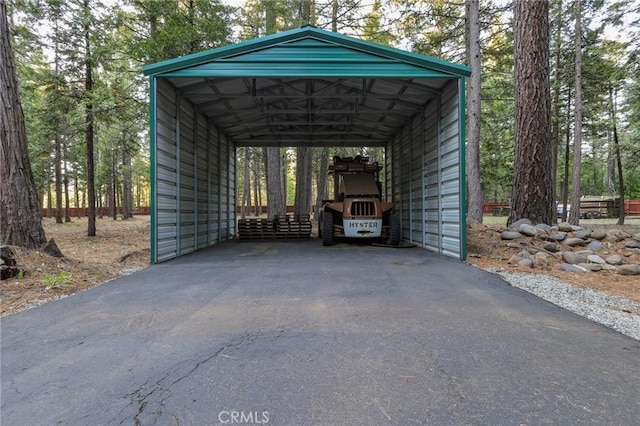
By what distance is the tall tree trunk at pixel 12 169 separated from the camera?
6.38 metres

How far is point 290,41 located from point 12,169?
633 centimetres

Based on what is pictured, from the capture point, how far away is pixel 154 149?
763 centimetres

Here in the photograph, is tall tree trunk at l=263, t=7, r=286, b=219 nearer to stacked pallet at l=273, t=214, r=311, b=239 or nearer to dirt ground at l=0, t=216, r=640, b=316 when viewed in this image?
stacked pallet at l=273, t=214, r=311, b=239

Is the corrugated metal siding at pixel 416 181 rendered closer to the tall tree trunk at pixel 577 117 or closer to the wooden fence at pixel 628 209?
the tall tree trunk at pixel 577 117

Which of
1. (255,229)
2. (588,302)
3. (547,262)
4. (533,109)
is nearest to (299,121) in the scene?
(255,229)

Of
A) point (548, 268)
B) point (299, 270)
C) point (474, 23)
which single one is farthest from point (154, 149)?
point (474, 23)

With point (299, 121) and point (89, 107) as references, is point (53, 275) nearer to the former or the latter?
point (89, 107)

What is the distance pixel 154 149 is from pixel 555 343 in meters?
8.03

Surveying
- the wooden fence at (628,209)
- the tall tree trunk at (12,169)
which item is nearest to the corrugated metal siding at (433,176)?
the tall tree trunk at (12,169)

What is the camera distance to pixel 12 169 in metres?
6.44

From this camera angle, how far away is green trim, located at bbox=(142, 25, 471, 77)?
7.54 metres

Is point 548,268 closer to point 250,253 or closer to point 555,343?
point 555,343

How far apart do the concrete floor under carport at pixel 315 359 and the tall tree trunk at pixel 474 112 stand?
29.6 ft

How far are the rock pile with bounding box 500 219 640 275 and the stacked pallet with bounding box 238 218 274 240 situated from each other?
8.52 metres
